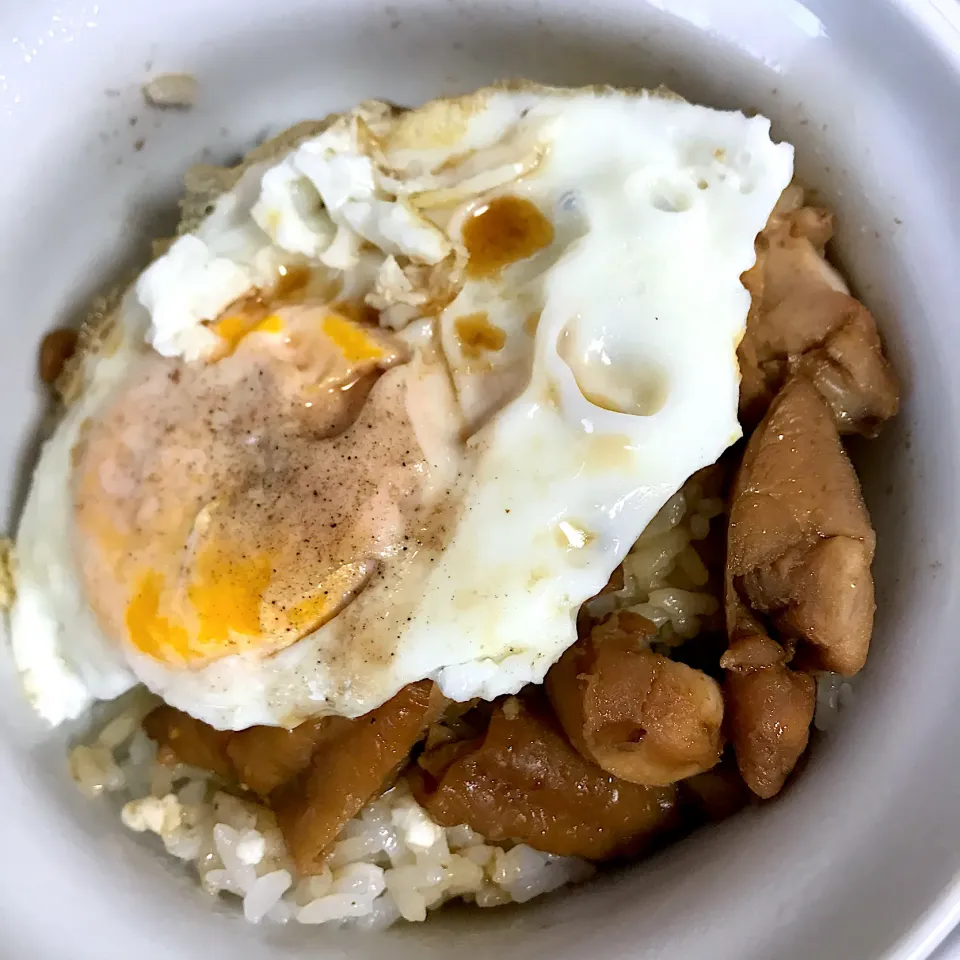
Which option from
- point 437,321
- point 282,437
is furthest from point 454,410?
point 282,437

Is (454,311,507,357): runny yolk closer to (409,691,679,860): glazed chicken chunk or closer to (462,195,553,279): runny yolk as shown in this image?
(462,195,553,279): runny yolk

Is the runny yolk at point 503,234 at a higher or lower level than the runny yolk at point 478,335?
higher

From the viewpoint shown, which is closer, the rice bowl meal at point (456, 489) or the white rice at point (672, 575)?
the rice bowl meal at point (456, 489)

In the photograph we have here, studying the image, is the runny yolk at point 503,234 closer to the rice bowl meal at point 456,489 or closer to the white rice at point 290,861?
the rice bowl meal at point 456,489

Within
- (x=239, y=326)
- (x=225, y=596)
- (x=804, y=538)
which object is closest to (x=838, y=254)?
(x=804, y=538)

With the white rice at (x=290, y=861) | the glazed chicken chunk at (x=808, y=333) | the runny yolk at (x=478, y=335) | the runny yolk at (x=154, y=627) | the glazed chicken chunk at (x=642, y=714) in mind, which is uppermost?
the glazed chicken chunk at (x=808, y=333)

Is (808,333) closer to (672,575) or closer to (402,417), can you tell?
(672,575)

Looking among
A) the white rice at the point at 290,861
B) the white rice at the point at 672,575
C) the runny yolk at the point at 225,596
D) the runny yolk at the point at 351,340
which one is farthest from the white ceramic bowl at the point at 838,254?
the runny yolk at the point at 351,340
